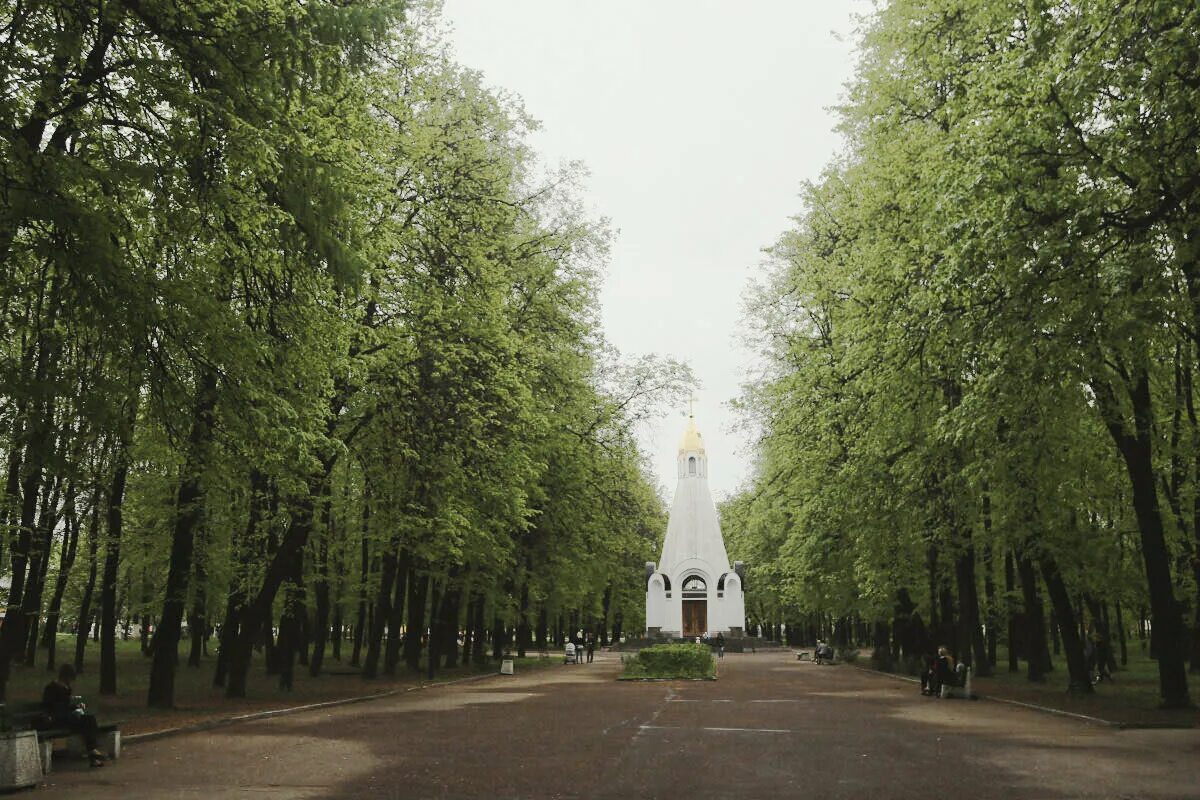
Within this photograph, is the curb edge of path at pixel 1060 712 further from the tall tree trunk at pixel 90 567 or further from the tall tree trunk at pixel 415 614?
the tall tree trunk at pixel 90 567

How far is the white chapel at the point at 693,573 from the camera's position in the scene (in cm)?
7044

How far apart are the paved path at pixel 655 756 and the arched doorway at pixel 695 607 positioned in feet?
171

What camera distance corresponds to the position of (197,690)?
2544cm

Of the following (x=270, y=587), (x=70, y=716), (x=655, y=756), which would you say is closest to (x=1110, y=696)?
(x=655, y=756)

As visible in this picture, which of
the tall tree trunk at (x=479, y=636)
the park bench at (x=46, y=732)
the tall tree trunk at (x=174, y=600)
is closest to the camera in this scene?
the park bench at (x=46, y=732)

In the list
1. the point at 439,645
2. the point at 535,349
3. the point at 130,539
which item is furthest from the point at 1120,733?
the point at 439,645

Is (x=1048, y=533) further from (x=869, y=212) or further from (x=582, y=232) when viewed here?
(x=582, y=232)

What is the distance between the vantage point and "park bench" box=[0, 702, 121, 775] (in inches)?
455

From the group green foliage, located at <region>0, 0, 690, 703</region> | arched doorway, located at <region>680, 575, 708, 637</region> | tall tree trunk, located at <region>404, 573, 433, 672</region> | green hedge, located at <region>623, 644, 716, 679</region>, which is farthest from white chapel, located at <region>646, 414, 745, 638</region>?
tall tree trunk, located at <region>404, 573, 433, 672</region>

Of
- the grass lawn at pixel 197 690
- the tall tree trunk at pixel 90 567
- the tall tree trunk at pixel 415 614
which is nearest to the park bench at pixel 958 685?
the grass lawn at pixel 197 690

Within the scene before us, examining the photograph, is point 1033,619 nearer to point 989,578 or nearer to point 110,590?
point 989,578

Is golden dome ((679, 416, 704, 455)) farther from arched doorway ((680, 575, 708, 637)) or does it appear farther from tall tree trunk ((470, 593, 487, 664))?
tall tree trunk ((470, 593, 487, 664))

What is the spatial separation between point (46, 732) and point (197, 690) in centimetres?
1456

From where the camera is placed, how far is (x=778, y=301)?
113 ft
